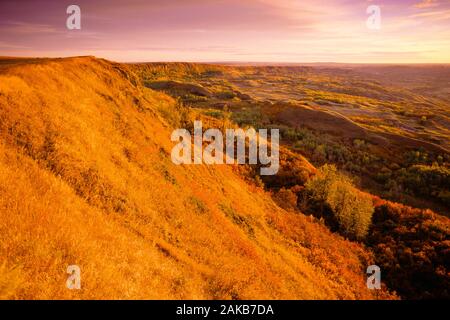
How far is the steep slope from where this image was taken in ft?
20.8

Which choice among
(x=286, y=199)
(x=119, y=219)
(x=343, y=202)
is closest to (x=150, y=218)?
(x=119, y=219)

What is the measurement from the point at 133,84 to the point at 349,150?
1443 inches

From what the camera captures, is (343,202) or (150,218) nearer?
(150,218)

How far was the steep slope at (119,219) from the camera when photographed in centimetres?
634

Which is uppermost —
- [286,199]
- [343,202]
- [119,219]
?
[119,219]

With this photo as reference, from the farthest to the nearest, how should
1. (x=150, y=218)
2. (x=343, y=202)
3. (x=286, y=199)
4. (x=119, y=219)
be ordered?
(x=343, y=202)
(x=286, y=199)
(x=150, y=218)
(x=119, y=219)

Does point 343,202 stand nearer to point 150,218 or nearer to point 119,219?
point 150,218

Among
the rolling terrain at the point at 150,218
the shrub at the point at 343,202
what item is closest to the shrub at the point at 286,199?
the rolling terrain at the point at 150,218

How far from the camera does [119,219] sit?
8.84 metres

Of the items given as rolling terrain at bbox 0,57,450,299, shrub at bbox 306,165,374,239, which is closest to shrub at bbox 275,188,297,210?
rolling terrain at bbox 0,57,450,299

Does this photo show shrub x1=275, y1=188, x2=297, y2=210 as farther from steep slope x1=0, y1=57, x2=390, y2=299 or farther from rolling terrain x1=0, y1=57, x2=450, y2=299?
steep slope x1=0, y1=57, x2=390, y2=299

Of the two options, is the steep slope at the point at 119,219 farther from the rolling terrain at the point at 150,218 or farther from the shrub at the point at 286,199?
the shrub at the point at 286,199

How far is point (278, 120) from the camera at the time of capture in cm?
6184
